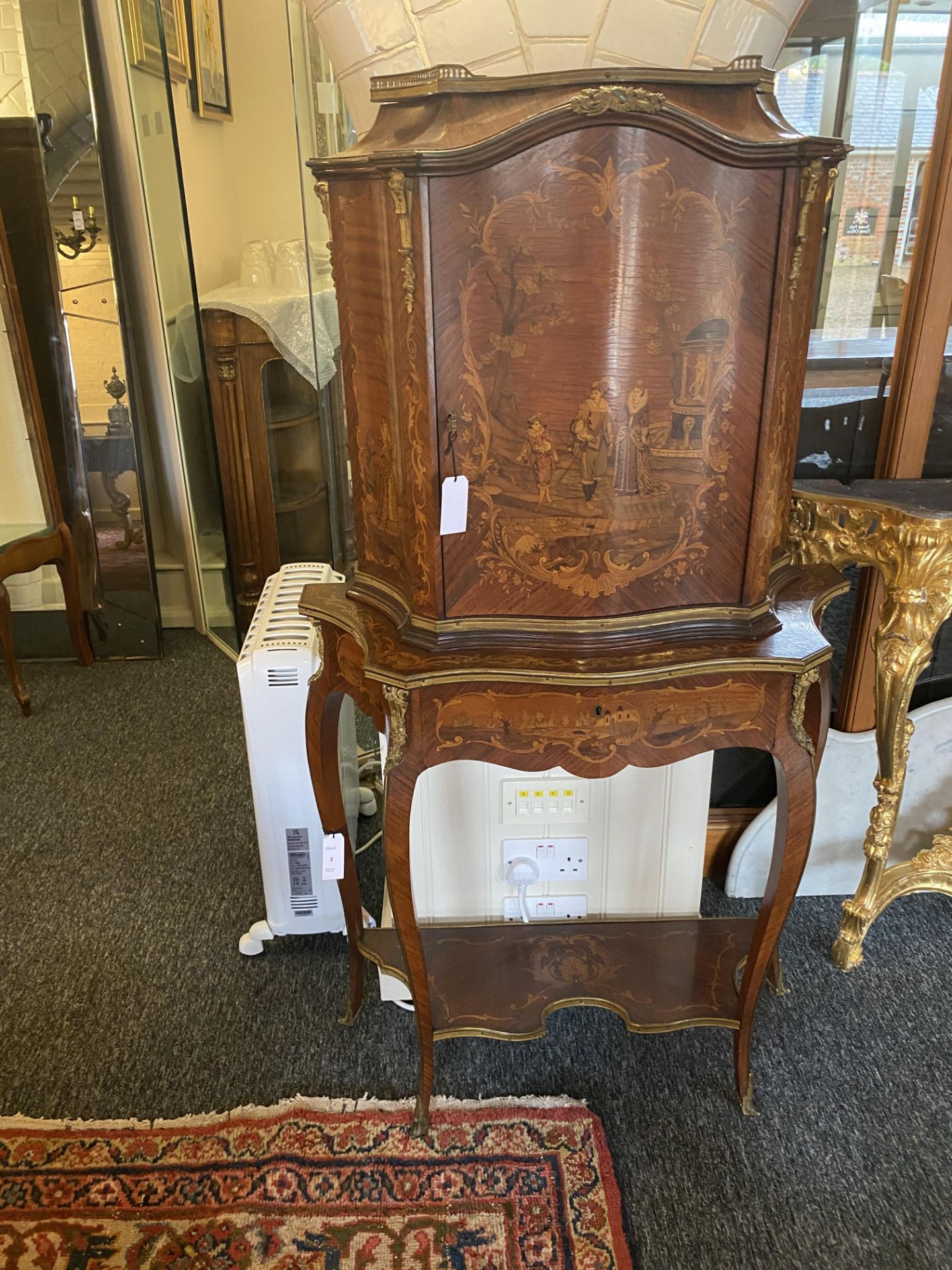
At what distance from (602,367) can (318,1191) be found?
121 centimetres

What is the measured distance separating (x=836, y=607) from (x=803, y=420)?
388 millimetres

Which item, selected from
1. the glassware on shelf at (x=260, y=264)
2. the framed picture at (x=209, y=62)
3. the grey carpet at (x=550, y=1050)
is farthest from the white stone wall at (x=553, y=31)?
the framed picture at (x=209, y=62)

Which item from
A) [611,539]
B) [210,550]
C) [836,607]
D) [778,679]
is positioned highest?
[611,539]

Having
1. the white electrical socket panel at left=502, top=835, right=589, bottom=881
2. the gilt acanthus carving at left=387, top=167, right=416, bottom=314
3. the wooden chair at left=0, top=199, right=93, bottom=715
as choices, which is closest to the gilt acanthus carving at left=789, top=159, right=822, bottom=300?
the gilt acanthus carving at left=387, top=167, right=416, bottom=314

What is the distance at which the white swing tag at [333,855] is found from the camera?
1.43 m

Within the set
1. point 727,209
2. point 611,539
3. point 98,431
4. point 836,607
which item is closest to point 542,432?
point 611,539

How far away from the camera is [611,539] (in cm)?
116

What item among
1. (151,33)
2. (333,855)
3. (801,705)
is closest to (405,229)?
(801,705)

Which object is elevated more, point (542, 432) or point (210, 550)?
point (542, 432)

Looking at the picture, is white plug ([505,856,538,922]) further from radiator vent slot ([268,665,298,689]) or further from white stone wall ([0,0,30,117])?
white stone wall ([0,0,30,117])

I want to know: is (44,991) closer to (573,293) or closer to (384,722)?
(384,722)

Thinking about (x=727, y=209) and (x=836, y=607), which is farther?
(x=836, y=607)

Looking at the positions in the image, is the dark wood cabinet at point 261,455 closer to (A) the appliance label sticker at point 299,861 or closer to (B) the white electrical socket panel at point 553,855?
(A) the appliance label sticker at point 299,861

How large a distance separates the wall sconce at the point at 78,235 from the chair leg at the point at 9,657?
963 mm
